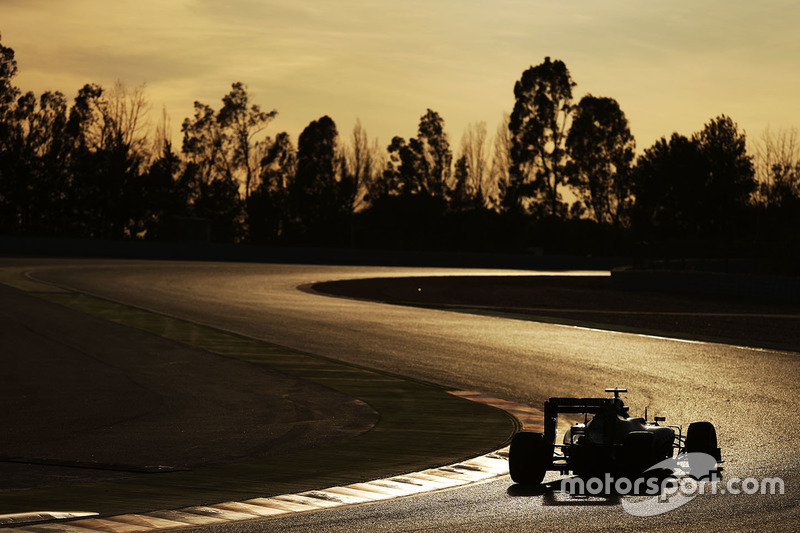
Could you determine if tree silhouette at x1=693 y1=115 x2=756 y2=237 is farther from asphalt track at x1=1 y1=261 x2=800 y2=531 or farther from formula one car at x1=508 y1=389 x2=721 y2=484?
formula one car at x1=508 y1=389 x2=721 y2=484

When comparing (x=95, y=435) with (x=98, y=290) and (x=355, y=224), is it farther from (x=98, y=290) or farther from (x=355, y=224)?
(x=355, y=224)

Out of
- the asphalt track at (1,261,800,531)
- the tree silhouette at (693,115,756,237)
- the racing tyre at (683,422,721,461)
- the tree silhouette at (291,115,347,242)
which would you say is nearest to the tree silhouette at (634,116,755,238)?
the tree silhouette at (693,115,756,237)

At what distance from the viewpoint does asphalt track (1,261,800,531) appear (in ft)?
24.5

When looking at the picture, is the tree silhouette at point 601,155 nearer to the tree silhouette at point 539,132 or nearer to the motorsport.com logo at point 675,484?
the tree silhouette at point 539,132

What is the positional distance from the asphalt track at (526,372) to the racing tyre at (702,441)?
303mm

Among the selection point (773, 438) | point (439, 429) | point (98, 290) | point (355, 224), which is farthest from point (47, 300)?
point (355, 224)

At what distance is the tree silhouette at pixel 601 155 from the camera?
297 feet

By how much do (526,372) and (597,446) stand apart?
9290 millimetres

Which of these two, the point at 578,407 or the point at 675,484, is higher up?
the point at 578,407

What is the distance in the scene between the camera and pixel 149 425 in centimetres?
1233

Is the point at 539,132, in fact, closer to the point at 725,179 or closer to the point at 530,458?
the point at 725,179

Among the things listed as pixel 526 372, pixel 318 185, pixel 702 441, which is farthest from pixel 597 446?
pixel 318 185

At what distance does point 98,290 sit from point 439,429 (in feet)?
81.2

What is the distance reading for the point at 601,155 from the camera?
91.6 m
